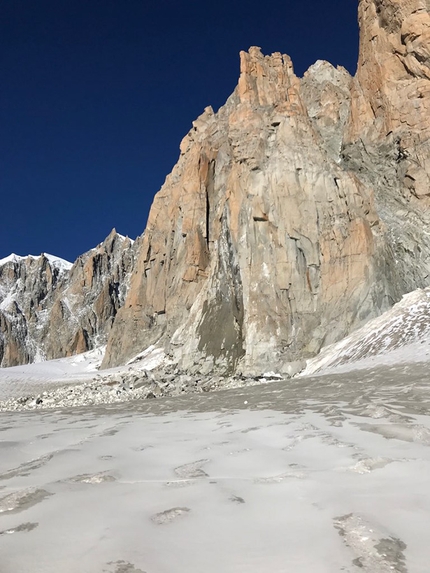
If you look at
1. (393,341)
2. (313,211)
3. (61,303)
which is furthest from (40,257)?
(393,341)

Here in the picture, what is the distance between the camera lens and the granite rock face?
120875 millimetres

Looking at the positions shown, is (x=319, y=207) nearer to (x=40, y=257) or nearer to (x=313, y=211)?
(x=313, y=211)

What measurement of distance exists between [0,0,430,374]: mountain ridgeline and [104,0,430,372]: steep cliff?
0.09 m

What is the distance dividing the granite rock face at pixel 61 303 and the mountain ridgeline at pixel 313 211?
7218 cm

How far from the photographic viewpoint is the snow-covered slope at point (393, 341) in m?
15.6

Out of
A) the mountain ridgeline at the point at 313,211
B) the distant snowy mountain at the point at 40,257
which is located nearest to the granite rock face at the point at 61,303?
the distant snowy mountain at the point at 40,257

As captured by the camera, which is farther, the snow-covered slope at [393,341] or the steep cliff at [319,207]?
the steep cliff at [319,207]

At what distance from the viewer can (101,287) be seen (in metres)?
131

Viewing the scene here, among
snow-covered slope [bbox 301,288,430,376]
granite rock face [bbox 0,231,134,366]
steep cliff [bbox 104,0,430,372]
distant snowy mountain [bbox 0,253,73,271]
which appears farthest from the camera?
distant snowy mountain [bbox 0,253,73,271]

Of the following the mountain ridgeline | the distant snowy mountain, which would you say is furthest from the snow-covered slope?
the distant snowy mountain

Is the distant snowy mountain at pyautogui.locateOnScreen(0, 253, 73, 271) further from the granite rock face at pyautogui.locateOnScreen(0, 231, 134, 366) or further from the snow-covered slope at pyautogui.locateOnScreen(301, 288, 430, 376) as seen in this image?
the snow-covered slope at pyautogui.locateOnScreen(301, 288, 430, 376)

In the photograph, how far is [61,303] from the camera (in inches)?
5148

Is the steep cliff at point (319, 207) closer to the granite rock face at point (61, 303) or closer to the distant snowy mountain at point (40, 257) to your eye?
the granite rock face at point (61, 303)

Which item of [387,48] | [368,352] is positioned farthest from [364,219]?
[387,48]
